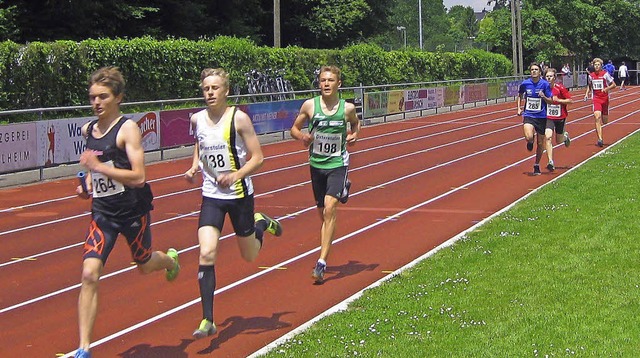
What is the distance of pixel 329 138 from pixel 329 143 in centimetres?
5

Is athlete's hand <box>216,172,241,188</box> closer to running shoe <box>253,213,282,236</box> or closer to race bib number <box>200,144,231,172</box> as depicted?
race bib number <box>200,144,231,172</box>

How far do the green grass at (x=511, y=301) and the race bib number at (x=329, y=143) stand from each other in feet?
4.27

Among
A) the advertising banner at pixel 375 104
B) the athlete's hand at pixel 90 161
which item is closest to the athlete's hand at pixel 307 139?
the athlete's hand at pixel 90 161

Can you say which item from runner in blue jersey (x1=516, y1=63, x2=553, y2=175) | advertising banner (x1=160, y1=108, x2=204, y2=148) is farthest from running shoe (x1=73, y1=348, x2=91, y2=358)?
advertising banner (x1=160, y1=108, x2=204, y2=148)

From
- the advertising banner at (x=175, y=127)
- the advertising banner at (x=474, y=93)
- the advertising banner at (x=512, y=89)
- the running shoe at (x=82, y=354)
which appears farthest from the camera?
the advertising banner at (x=512, y=89)

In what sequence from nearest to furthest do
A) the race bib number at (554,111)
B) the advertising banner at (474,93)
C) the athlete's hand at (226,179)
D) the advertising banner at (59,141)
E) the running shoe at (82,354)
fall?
Answer: the running shoe at (82,354) → the athlete's hand at (226,179) → the race bib number at (554,111) → the advertising banner at (59,141) → the advertising banner at (474,93)

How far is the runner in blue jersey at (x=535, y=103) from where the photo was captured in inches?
690

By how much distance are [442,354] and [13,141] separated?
13.1 meters

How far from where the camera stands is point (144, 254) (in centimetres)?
700

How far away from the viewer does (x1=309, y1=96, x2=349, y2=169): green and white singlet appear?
9.38 meters

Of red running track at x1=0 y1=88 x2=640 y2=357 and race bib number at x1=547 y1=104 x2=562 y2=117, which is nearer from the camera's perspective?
red running track at x1=0 y1=88 x2=640 y2=357

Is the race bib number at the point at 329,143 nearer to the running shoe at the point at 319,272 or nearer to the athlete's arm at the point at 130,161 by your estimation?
the running shoe at the point at 319,272

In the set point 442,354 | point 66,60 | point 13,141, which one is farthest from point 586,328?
point 66,60

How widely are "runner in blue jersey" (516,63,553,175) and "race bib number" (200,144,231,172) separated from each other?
11.1 meters
